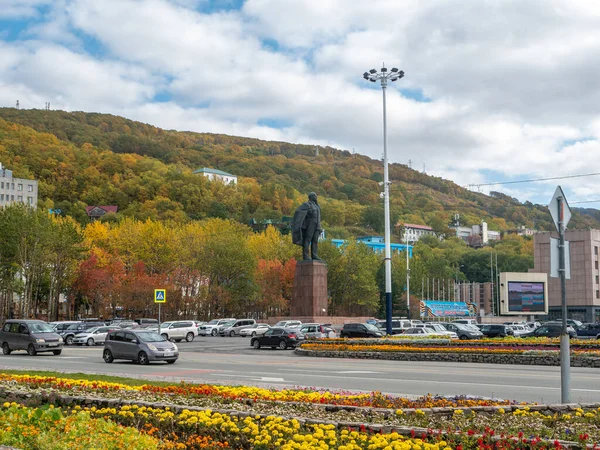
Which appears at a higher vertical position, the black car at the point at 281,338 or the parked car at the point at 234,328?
the black car at the point at 281,338

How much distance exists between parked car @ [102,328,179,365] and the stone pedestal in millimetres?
22193

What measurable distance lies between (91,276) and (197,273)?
13290 millimetres

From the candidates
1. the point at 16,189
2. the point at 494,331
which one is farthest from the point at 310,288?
the point at 16,189

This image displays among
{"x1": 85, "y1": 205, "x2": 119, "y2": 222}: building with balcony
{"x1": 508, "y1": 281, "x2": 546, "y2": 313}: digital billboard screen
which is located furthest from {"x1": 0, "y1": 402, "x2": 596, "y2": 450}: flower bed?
{"x1": 85, "y1": 205, "x2": 119, "y2": 222}: building with balcony

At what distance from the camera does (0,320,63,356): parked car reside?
33344 millimetres

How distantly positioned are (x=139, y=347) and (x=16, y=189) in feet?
389

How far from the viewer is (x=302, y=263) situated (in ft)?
166

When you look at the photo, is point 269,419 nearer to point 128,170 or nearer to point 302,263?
point 302,263

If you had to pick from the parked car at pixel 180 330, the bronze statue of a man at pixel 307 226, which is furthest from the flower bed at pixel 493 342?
the parked car at pixel 180 330

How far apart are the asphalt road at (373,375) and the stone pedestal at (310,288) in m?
20.0

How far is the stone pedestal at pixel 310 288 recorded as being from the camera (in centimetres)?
5012

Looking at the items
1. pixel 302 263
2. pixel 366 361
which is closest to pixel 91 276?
pixel 302 263

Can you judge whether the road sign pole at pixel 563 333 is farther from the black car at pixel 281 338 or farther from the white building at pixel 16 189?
the white building at pixel 16 189

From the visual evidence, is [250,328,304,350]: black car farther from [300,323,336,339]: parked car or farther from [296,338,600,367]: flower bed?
[296,338,600,367]: flower bed
